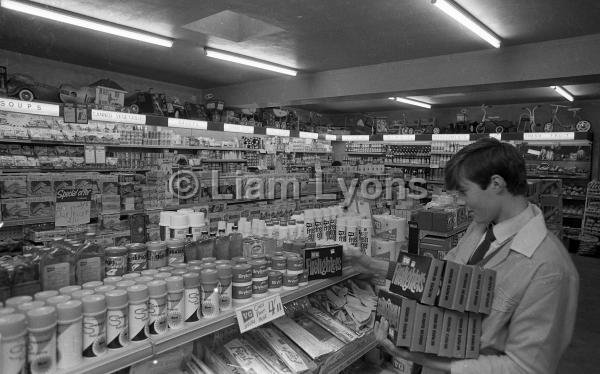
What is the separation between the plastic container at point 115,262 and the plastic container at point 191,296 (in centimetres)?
29

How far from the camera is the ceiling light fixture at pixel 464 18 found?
3924 mm

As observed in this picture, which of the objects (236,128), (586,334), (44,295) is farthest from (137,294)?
(236,128)

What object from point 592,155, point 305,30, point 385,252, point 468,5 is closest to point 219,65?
point 305,30

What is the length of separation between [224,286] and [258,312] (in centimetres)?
20

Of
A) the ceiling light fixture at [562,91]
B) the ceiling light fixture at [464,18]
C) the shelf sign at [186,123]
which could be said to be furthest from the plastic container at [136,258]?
the ceiling light fixture at [562,91]

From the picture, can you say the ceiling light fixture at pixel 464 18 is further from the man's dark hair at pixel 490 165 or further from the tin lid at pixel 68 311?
the tin lid at pixel 68 311

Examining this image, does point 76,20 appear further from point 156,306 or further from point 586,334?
point 586,334

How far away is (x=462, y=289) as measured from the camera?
4.17 ft

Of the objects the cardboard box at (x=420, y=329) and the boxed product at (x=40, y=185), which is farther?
the boxed product at (x=40, y=185)

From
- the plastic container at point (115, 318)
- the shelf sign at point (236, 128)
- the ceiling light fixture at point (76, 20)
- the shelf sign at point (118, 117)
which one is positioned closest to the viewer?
the plastic container at point (115, 318)

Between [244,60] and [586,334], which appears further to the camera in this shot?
[244,60]

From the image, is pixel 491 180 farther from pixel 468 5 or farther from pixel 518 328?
pixel 468 5

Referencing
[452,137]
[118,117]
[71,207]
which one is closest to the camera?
[71,207]

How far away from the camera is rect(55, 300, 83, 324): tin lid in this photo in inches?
43.1
